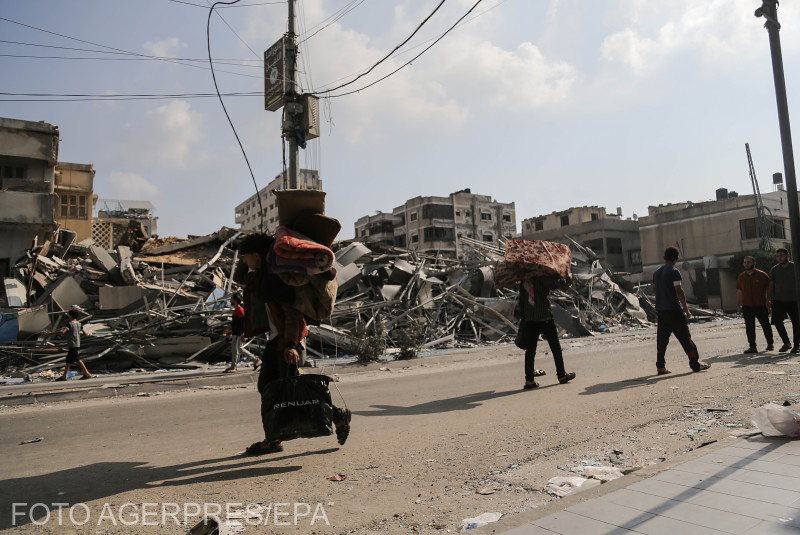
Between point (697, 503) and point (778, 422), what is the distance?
1.80 m

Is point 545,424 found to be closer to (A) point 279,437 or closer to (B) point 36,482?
(A) point 279,437

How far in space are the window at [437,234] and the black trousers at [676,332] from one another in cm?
6803

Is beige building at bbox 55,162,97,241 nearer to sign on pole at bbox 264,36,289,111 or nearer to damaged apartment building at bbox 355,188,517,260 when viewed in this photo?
sign on pole at bbox 264,36,289,111

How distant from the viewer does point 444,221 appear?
254 feet

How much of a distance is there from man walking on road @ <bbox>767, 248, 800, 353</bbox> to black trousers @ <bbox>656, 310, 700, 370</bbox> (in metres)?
2.96

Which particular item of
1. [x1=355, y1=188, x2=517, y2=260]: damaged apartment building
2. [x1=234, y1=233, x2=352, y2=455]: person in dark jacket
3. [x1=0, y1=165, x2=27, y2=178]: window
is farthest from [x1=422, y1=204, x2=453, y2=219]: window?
[x1=234, y1=233, x2=352, y2=455]: person in dark jacket

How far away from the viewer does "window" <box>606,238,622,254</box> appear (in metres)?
60.8

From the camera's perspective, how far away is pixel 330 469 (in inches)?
167

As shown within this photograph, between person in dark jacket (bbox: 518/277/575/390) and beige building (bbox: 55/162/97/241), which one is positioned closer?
person in dark jacket (bbox: 518/277/575/390)

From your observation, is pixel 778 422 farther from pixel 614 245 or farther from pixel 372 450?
pixel 614 245

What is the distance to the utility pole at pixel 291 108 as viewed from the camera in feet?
44.3

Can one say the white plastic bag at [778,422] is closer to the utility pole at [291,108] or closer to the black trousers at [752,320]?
the black trousers at [752,320]

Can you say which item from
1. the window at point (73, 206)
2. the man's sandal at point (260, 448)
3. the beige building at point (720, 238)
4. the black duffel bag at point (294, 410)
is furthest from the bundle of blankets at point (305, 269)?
the beige building at point (720, 238)

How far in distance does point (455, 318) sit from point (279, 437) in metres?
13.8
